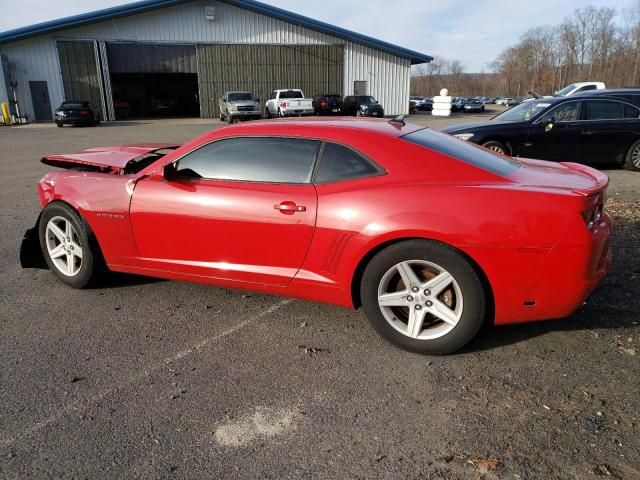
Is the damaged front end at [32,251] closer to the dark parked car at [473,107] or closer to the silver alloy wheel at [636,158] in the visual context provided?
the silver alloy wheel at [636,158]

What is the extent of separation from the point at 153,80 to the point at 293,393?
4983 centimetres

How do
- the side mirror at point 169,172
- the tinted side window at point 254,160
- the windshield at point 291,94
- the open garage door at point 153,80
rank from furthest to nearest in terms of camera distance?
the open garage door at point 153,80 < the windshield at point 291,94 < the side mirror at point 169,172 < the tinted side window at point 254,160

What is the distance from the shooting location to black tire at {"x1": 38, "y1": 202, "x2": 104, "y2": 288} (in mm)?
4035

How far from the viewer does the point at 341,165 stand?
3.29 meters

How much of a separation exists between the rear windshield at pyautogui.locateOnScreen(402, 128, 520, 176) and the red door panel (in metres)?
0.87

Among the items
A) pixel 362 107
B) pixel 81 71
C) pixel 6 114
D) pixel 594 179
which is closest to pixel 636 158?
pixel 594 179

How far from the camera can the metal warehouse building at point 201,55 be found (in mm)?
31812

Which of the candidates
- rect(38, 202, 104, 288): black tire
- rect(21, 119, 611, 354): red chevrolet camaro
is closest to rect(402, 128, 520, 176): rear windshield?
rect(21, 119, 611, 354): red chevrolet camaro

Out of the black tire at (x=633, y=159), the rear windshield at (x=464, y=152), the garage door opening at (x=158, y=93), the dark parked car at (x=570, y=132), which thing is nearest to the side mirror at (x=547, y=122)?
the dark parked car at (x=570, y=132)

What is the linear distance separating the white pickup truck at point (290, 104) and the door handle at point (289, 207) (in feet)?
89.3

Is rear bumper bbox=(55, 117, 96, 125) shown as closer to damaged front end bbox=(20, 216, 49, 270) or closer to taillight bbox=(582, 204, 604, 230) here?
damaged front end bbox=(20, 216, 49, 270)

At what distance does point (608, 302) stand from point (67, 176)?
14.7 ft

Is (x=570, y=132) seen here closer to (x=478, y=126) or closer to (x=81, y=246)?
(x=478, y=126)

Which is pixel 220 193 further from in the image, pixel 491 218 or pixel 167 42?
pixel 167 42
